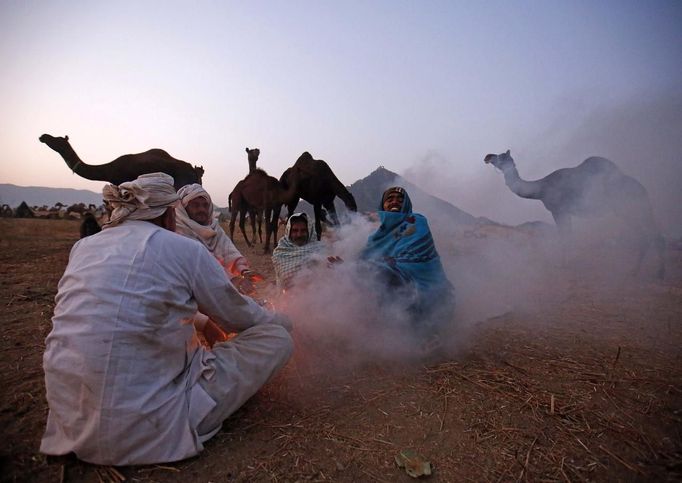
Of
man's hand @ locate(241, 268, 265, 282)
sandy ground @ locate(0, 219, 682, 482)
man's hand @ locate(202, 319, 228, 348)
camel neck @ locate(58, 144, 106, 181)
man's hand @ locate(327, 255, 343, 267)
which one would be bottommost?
sandy ground @ locate(0, 219, 682, 482)

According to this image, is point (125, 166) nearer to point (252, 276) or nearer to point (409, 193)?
point (252, 276)

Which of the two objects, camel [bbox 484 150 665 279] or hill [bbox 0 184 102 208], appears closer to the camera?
camel [bbox 484 150 665 279]

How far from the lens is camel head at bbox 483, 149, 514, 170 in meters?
9.37

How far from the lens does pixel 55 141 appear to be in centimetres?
736

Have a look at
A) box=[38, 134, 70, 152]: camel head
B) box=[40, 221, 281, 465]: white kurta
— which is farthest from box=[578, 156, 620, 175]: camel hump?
box=[38, 134, 70, 152]: camel head

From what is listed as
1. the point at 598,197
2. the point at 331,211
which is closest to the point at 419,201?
the point at 331,211

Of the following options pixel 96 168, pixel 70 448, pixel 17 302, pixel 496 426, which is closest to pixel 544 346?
pixel 496 426

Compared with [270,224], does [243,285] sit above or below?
below

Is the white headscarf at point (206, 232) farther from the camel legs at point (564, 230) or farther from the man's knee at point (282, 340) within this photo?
the camel legs at point (564, 230)

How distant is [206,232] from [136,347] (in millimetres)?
2543

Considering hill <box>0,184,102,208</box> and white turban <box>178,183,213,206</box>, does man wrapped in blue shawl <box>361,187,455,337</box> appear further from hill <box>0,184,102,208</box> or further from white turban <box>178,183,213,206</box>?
hill <box>0,184,102,208</box>

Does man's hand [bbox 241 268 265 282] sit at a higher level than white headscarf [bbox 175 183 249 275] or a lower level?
lower

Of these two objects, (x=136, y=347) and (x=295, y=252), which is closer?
(x=136, y=347)

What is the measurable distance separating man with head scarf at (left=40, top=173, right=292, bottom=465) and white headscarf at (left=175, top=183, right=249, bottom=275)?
204 cm
